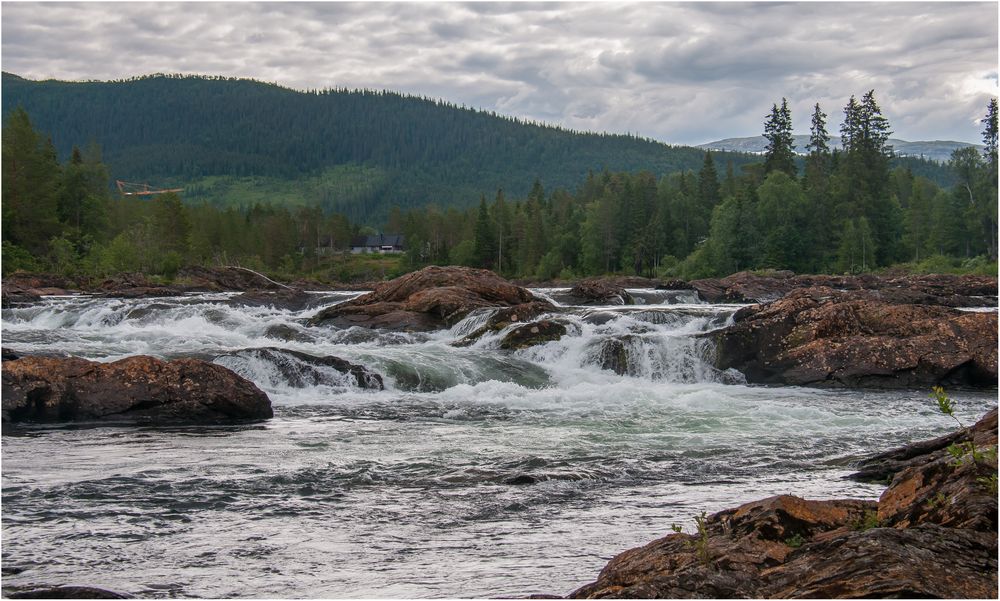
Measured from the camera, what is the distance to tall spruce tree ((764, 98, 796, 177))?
100 meters

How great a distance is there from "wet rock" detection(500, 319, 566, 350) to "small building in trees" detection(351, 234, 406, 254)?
145079 millimetres

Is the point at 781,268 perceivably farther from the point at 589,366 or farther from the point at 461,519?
the point at 461,519

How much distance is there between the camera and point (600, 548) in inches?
350

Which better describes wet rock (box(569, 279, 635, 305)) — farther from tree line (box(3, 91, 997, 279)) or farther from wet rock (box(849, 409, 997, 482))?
tree line (box(3, 91, 997, 279))

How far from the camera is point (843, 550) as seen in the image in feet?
19.1

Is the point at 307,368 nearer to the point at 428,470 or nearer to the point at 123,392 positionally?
the point at 123,392

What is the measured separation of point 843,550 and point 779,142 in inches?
4054

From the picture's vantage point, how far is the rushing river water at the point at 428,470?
837 centimetres

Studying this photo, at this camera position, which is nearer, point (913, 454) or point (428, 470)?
point (913, 454)

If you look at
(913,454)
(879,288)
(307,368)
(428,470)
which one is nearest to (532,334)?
(307,368)

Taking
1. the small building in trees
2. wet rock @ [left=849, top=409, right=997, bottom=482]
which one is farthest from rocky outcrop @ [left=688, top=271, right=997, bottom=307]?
the small building in trees

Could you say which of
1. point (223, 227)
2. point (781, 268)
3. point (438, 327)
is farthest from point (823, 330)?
point (223, 227)

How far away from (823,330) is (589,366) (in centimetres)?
657

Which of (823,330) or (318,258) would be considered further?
(318,258)
